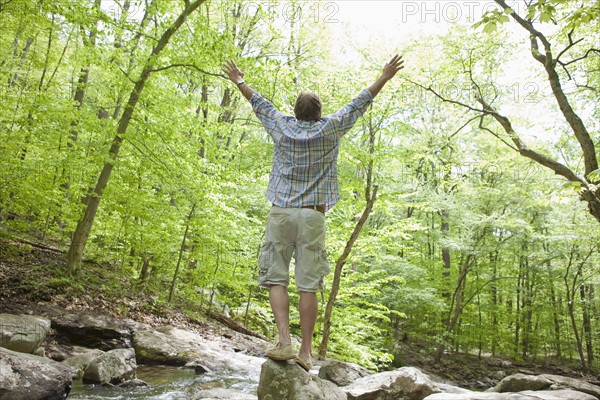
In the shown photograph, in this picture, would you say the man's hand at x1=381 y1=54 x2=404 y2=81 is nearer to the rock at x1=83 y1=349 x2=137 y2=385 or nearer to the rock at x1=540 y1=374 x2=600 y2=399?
the rock at x1=83 y1=349 x2=137 y2=385

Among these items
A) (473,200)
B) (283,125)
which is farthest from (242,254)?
(473,200)

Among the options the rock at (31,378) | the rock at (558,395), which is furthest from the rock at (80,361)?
the rock at (558,395)

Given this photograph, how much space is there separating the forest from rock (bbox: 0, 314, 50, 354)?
2649mm

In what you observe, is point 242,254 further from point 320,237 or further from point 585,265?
point 585,265

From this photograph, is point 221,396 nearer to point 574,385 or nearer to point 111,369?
point 111,369

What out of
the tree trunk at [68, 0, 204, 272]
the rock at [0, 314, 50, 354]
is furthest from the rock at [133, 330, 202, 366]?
the tree trunk at [68, 0, 204, 272]

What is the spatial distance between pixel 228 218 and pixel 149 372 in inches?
151

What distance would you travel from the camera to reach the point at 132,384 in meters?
5.02

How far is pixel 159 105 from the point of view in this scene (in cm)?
830

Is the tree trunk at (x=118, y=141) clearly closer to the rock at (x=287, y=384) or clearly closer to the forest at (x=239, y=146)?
the forest at (x=239, y=146)

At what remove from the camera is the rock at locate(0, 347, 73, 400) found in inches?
127

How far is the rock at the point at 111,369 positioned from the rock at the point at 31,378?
1.06 metres

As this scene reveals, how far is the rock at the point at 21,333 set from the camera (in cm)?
461

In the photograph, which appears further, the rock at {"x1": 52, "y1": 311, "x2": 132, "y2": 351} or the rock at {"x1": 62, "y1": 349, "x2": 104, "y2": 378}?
the rock at {"x1": 52, "y1": 311, "x2": 132, "y2": 351}
